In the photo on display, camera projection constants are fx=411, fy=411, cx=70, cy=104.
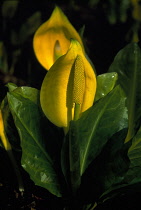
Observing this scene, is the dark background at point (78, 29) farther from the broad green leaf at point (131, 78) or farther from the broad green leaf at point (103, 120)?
the broad green leaf at point (103, 120)

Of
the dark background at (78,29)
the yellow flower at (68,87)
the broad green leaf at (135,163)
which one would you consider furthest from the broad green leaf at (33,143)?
the dark background at (78,29)

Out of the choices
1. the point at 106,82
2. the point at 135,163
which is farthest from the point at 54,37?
the point at 135,163

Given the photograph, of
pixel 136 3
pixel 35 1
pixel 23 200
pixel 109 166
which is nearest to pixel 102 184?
pixel 109 166

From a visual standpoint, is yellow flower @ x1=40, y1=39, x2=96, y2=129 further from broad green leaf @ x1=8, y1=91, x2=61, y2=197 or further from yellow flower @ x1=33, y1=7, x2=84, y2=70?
yellow flower @ x1=33, y1=7, x2=84, y2=70

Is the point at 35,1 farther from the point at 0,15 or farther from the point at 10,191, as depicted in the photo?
the point at 10,191

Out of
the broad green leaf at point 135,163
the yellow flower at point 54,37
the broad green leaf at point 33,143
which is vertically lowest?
the broad green leaf at point 135,163

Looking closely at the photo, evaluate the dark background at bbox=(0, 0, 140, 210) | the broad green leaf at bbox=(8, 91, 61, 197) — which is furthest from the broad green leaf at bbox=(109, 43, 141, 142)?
the dark background at bbox=(0, 0, 140, 210)

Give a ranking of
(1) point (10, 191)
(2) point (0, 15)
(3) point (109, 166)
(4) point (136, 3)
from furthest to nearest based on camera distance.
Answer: (2) point (0, 15) < (4) point (136, 3) < (1) point (10, 191) < (3) point (109, 166)
